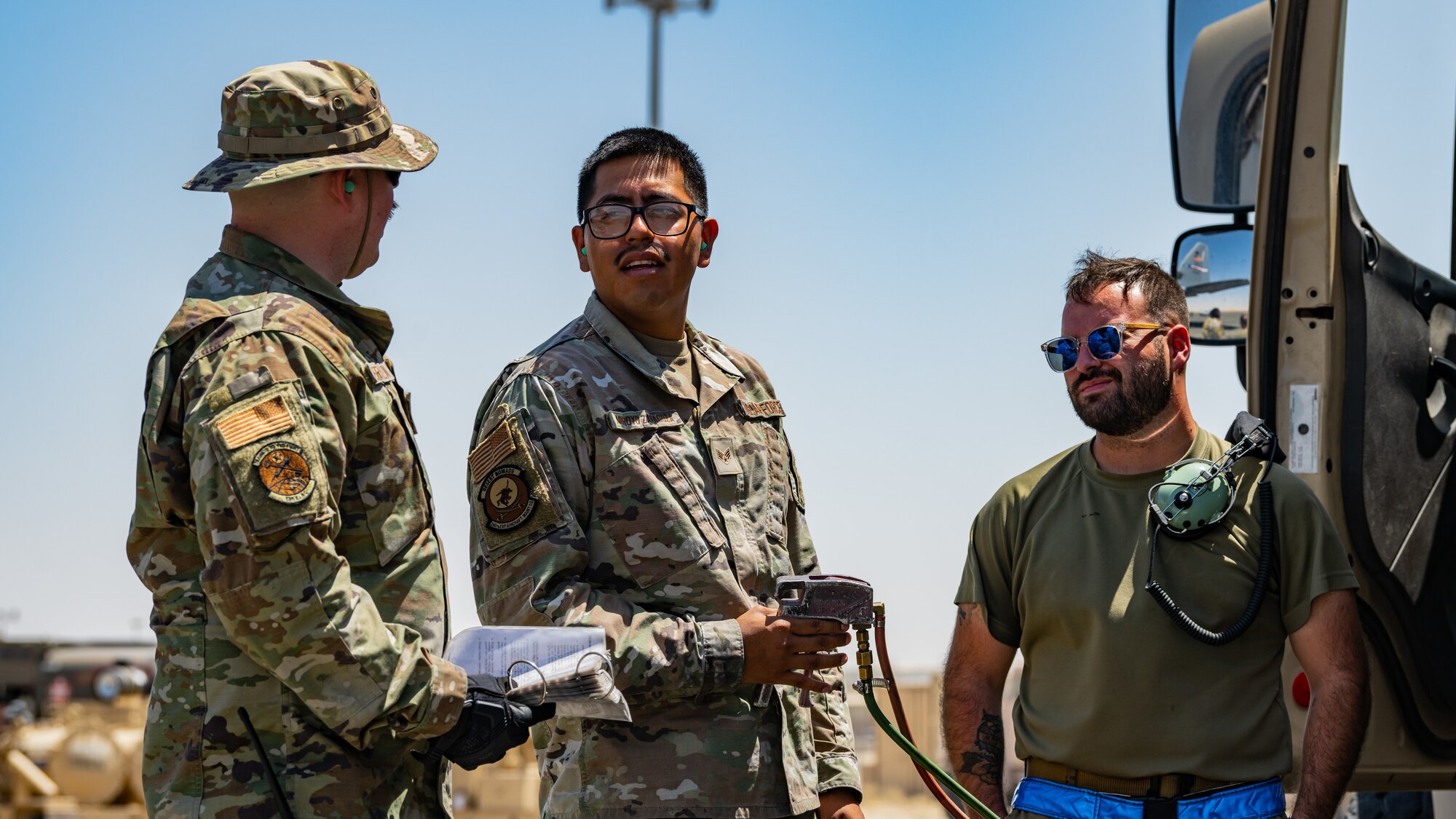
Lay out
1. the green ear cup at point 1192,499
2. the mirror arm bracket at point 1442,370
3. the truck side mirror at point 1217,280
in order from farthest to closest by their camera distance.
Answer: the truck side mirror at point 1217,280, the mirror arm bracket at point 1442,370, the green ear cup at point 1192,499

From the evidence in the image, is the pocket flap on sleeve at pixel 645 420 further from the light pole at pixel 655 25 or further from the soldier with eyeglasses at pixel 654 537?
the light pole at pixel 655 25

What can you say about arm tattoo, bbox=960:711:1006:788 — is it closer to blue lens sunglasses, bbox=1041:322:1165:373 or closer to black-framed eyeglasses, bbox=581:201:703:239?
blue lens sunglasses, bbox=1041:322:1165:373

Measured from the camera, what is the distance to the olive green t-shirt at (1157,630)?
3432 millimetres

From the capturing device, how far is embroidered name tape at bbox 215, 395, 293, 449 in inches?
106

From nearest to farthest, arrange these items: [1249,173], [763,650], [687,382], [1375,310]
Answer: [763,650] → [687,382] → [1375,310] → [1249,173]

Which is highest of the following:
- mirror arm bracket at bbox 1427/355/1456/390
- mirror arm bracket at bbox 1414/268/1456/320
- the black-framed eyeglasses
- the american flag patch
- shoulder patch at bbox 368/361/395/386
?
the black-framed eyeglasses

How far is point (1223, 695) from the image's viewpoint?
3.44 metres

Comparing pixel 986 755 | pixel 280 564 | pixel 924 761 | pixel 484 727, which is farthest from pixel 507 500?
pixel 986 755

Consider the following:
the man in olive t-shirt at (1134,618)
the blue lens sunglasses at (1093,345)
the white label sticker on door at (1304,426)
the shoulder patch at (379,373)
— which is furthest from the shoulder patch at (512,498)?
the white label sticker on door at (1304,426)

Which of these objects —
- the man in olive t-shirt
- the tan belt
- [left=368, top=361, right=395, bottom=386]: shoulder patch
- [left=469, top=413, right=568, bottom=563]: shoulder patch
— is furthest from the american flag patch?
the tan belt

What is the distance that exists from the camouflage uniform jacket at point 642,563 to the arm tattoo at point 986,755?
0.28 m

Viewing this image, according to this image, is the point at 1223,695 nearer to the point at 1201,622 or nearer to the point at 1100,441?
the point at 1201,622

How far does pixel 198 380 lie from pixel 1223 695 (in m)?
2.27

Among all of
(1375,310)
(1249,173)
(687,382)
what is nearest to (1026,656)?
(687,382)
